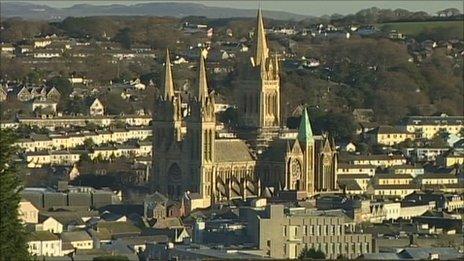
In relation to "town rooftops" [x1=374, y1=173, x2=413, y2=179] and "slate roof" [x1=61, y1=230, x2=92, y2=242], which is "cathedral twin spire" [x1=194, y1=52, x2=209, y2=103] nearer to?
"town rooftops" [x1=374, y1=173, x2=413, y2=179]

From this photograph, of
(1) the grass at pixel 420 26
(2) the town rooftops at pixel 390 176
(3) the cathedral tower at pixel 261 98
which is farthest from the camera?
(1) the grass at pixel 420 26

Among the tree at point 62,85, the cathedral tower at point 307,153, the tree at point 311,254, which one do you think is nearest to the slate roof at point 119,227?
the tree at point 311,254

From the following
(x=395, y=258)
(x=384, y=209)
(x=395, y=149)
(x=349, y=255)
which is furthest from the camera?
(x=395, y=149)

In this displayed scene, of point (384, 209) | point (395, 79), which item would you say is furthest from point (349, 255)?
point (395, 79)

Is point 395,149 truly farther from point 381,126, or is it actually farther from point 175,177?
point 175,177

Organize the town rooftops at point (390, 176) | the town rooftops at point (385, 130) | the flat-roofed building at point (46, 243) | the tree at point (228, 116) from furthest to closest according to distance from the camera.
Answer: the town rooftops at point (385, 130) → the tree at point (228, 116) → the town rooftops at point (390, 176) → the flat-roofed building at point (46, 243)

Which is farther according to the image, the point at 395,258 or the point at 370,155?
the point at 370,155

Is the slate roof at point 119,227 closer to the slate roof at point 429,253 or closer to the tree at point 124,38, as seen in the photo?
the slate roof at point 429,253
